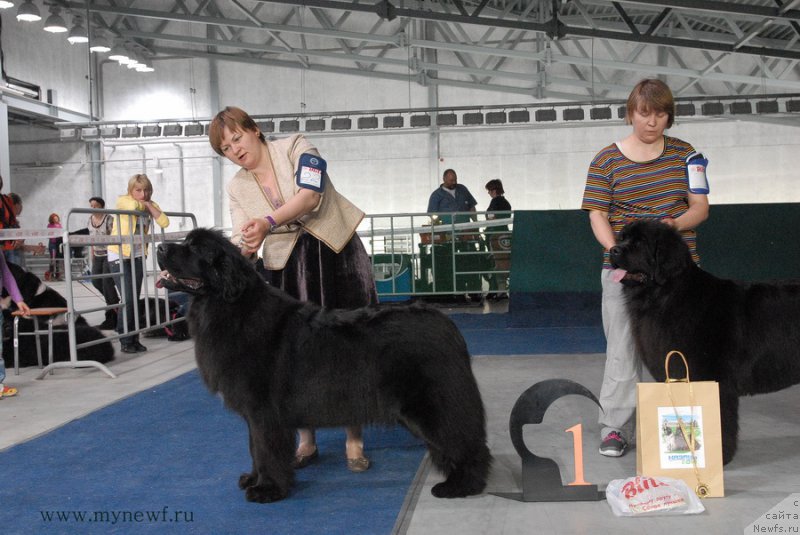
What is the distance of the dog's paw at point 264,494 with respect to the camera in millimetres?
2889

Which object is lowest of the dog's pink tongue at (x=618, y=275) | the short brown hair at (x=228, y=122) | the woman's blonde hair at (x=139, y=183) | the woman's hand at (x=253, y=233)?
the dog's pink tongue at (x=618, y=275)

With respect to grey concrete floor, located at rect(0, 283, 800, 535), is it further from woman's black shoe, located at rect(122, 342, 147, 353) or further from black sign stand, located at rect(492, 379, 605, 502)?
woman's black shoe, located at rect(122, 342, 147, 353)

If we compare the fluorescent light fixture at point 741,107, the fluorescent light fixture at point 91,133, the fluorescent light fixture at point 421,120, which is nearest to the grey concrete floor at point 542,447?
the fluorescent light fixture at point 741,107

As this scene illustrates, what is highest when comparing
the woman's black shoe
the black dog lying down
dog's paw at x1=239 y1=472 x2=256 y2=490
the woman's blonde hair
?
the woman's blonde hair

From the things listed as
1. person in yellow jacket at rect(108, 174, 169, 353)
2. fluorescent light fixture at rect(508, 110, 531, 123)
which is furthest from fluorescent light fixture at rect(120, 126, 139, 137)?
person in yellow jacket at rect(108, 174, 169, 353)

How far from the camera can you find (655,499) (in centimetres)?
262

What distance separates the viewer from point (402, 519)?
267 centimetres

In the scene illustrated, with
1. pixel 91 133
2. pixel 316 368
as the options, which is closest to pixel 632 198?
pixel 316 368

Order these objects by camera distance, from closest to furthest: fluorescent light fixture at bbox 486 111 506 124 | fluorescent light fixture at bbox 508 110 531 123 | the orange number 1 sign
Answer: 1. the orange number 1 sign
2. fluorescent light fixture at bbox 508 110 531 123
3. fluorescent light fixture at bbox 486 111 506 124

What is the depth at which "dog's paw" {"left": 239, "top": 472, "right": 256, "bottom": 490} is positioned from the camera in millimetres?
3010

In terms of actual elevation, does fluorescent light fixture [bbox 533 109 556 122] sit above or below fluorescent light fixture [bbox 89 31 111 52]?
below

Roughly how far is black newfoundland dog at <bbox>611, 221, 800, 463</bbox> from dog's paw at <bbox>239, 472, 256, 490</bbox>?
184cm

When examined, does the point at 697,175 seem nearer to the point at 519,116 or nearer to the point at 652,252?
the point at 652,252

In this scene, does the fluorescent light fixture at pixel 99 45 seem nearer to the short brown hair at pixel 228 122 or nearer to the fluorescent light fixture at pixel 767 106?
the short brown hair at pixel 228 122
